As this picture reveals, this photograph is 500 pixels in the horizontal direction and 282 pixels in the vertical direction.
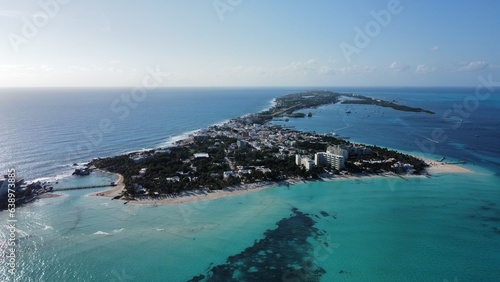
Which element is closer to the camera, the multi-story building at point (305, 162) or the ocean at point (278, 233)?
the ocean at point (278, 233)

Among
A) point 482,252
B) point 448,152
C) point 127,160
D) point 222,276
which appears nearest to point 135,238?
point 222,276

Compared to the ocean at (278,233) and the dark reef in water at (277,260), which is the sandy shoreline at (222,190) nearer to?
the ocean at (278,233)

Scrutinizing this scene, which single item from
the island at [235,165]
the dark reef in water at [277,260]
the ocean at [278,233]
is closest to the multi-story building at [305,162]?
the island at [235,165]

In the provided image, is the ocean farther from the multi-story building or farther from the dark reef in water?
the multi-story building

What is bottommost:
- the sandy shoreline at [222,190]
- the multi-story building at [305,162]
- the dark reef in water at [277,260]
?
the sandy shoreline at [222,190]

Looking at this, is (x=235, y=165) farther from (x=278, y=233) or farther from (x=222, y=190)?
(x=278, y=233)

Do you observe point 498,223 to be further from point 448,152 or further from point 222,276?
point 448,152

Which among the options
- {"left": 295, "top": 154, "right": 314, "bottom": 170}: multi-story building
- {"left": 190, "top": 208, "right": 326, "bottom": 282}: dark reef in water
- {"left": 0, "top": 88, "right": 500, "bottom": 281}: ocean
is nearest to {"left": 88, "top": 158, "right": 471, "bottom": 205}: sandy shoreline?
{"left": 0, "top": 88, "right": 500, "bottom": 281}: ocean

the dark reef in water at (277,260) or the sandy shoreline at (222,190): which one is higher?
the dark reef in water at (277,260)

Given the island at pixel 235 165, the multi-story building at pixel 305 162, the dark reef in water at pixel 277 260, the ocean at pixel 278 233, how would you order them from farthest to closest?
the multi-story building at pixel 305 162 → the island at pixel 235 165 → the ocean at pixel 278 233 → the dark reef in water at pixel 277 260
